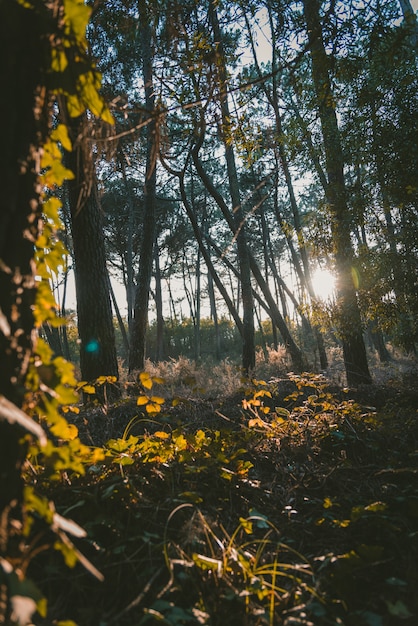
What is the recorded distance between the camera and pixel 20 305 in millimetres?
947

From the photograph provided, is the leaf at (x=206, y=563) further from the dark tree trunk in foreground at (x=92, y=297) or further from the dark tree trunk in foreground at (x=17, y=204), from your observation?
the dark tree trunk in foreground at (x=92, y=297)

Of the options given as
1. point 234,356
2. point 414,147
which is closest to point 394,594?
point 414,147

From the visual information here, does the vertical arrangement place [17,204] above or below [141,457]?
above

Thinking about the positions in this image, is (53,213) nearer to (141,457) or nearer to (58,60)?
(58,60)

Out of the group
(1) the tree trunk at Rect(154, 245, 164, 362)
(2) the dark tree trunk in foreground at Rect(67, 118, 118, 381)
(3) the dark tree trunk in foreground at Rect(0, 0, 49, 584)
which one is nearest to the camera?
(3) the dark tree trunk in foreground at Rect(0, 0, 49, 584)

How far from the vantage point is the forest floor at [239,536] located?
1.41 meters

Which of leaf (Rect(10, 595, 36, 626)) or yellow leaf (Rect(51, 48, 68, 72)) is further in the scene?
yellow leaf (Rect(51, 48, 68, 72))

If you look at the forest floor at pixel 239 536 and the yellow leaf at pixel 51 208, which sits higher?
the yellow leaf at pixel 51 208

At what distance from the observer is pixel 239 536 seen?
1873 millimetres

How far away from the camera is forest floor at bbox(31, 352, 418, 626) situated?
55.7 inches

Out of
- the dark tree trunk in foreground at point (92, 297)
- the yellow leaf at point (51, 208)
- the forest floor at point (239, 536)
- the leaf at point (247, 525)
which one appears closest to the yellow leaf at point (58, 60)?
the yellow leaf at point (51, 208)

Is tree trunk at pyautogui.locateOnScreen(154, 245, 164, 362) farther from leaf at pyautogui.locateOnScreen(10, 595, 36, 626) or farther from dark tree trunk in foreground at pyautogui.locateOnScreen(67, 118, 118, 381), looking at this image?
leaf at pyautogui.locateOnScreen(10, 595, 36, 626)

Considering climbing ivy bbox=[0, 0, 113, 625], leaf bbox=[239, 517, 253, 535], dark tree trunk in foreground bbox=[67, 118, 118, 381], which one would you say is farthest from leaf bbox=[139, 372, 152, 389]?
dark tree trunk in foreground bbox=[67, 118, 118, 381]

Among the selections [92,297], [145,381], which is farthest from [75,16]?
[92,297]
